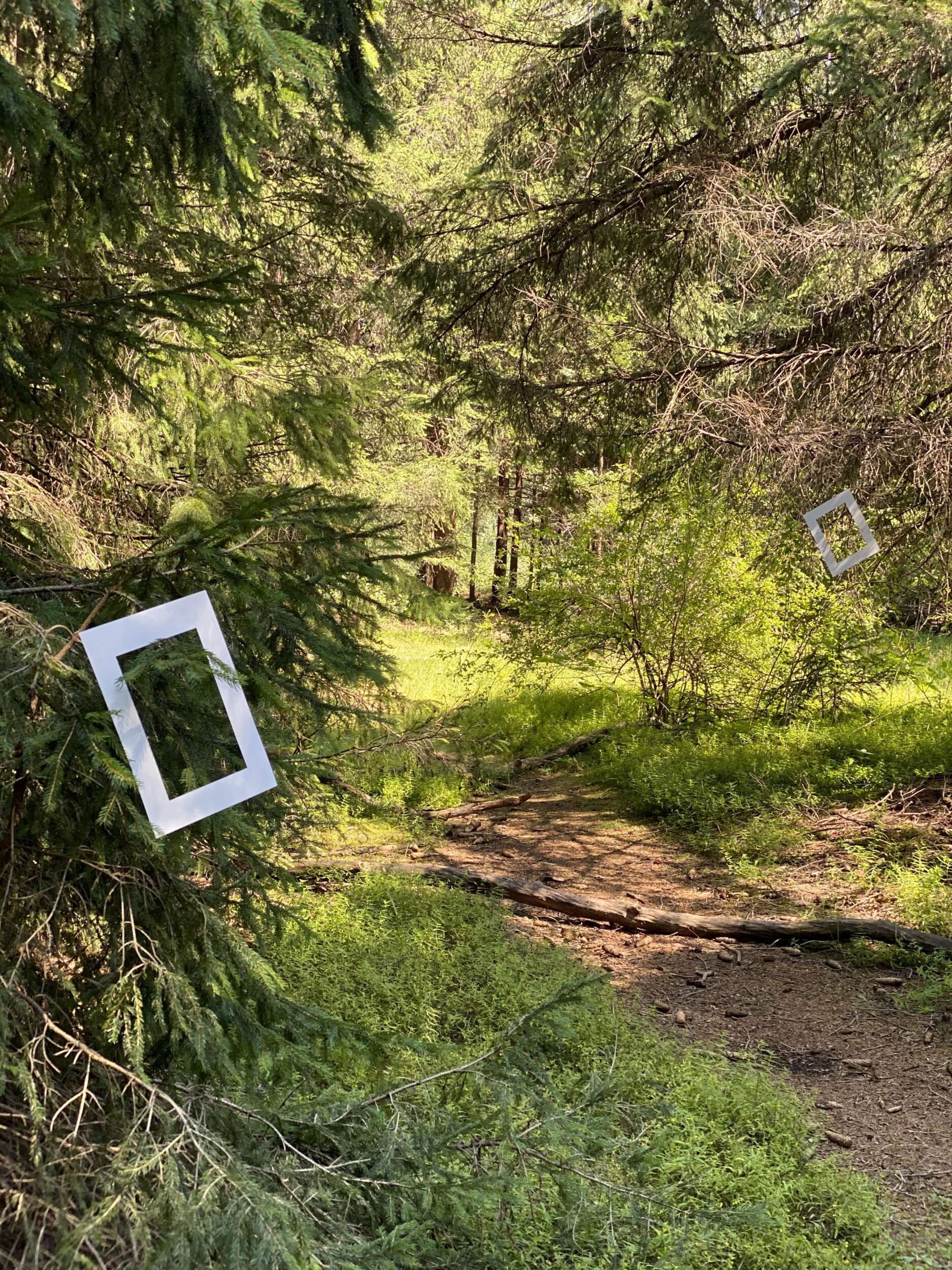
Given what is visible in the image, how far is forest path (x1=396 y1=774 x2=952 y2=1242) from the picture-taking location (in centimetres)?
421

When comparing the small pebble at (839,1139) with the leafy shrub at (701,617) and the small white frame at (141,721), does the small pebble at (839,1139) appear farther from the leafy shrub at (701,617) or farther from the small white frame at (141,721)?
the leafy shrub at (701,617)

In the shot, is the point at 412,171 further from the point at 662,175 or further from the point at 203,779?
the point at 203,779

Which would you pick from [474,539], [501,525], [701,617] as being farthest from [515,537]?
[474,539]

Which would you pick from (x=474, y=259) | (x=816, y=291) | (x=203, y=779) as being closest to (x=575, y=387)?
(x=474, y=259)

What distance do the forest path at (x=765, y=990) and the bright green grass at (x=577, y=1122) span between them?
0.30 m

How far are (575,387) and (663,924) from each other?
3725mm

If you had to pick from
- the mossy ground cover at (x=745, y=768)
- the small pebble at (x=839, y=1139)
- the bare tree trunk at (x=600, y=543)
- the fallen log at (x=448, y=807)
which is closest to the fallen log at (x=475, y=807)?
the fallen log at (x=448, y=807)

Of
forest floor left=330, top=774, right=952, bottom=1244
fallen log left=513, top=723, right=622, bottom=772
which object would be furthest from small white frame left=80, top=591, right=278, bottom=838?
fallen log left=513, top=723, right=622, bottom=772

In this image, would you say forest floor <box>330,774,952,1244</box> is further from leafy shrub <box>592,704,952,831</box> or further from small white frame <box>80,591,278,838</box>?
small white frame <box>80,591,278,838</box>

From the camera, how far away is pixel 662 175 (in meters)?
6.45

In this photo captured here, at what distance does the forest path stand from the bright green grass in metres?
0.30

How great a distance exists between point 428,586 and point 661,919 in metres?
2.51

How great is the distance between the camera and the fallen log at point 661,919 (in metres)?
6.02

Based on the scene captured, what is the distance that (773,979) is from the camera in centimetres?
573
